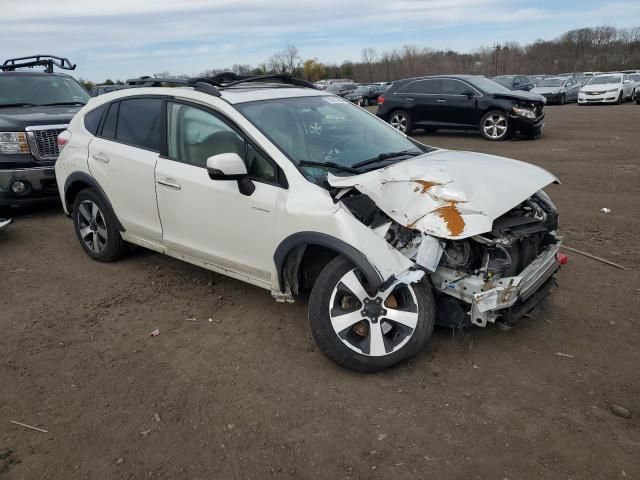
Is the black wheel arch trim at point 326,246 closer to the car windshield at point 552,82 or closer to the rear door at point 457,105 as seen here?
the rear door at point 457,105

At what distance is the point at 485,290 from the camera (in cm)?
321

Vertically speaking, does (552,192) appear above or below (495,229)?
below

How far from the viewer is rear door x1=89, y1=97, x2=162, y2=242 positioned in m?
4.48

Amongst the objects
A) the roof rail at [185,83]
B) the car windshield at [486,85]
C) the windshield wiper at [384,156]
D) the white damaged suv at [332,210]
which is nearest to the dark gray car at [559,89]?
the car windshield at [486,85]

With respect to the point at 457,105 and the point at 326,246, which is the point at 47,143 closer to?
the point at 326,246

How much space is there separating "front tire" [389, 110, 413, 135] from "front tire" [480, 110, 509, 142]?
81.4 inches

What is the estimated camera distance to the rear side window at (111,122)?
194 inches

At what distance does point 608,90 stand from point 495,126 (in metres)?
15.4

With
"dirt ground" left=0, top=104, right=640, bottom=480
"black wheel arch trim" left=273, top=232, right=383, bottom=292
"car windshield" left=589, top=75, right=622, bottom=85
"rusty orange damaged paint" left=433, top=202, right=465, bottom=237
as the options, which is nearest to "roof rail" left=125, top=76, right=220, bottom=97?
"black wheel arch trim" left=273, top=232, right=383, bottom=292

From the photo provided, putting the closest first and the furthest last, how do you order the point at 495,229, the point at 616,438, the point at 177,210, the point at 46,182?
the point at 616,438
the point at 495,229
the point at 177,210
the point at 46,182

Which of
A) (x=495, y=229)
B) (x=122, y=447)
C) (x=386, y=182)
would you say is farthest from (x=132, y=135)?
(x=495, y=229)

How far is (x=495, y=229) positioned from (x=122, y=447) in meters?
2.52

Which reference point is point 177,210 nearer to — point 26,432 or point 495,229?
point 26,432

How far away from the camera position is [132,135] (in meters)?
4.70
